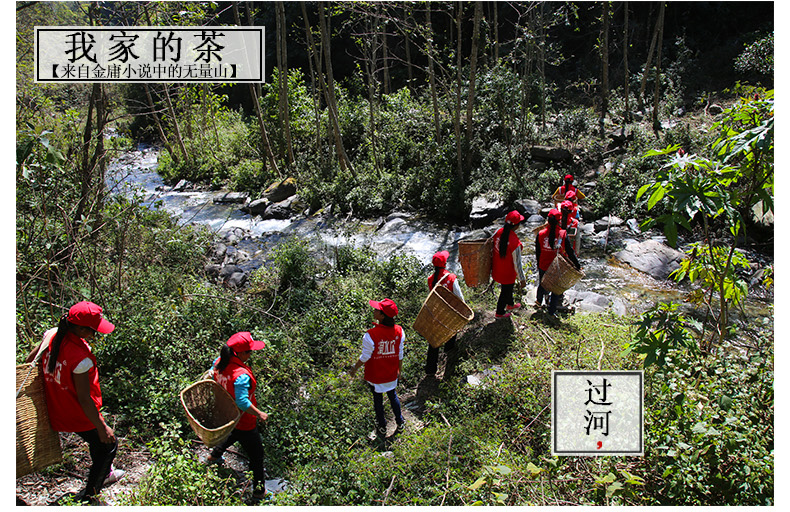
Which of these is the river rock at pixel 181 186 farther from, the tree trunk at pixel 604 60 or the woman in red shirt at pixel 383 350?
the woman in red shirt at pixel 383 350

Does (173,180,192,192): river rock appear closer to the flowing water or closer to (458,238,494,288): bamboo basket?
the flowing water

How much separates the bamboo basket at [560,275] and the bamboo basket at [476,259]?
0.78 meters

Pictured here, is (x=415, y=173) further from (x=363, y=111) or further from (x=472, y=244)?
(x=472, y=244)

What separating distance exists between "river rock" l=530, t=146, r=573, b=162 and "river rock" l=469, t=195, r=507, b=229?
8.64ft

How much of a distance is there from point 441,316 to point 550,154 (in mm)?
9814

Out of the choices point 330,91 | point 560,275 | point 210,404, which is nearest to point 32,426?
point 210,404

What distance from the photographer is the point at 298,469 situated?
4488 mm

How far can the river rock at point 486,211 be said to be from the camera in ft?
39.0

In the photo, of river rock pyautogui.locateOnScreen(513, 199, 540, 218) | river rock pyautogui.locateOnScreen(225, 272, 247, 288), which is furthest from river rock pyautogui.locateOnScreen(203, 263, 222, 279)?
river rock pyautogui.locateOnScreen(513, 199, 540, 218)

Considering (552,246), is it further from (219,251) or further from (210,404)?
(219,251)

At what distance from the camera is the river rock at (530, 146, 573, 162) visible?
1362 cm

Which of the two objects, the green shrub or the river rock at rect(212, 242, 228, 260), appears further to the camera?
the river rock at rect(212, 242, 228, 260)

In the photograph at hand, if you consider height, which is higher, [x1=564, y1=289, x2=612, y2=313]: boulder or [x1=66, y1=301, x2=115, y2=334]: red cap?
[x1=66, y1=301, x2=115, y2=334]: red cap

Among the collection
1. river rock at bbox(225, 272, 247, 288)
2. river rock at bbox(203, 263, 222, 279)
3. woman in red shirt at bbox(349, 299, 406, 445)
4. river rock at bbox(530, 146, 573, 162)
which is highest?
river rock at bbox(530, 146, 573, 162)
